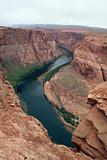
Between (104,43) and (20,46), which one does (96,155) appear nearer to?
(104,43)

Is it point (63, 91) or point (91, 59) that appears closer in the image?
point (63, 91)

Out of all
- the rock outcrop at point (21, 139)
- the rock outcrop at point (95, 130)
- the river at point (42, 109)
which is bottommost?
the river at point (42, 109)

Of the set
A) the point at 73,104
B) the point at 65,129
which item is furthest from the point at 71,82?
the point at 65,129

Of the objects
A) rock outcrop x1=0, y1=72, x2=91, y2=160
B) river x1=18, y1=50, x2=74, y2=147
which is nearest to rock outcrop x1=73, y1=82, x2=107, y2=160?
rock outcrop x1=0, y1=72, x2=91, y2=160

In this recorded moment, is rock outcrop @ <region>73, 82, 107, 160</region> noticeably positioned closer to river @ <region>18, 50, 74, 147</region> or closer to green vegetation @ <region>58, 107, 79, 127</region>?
river @ <region>18, 50, 74, 147</region>

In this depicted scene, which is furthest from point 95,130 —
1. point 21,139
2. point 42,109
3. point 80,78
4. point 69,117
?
point 80,78

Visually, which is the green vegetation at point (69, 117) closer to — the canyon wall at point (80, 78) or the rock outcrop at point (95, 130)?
the canyon wall at point (80, 78)

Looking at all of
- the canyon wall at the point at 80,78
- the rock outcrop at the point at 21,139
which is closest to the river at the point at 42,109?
the canyon wall at the point at 80,78
